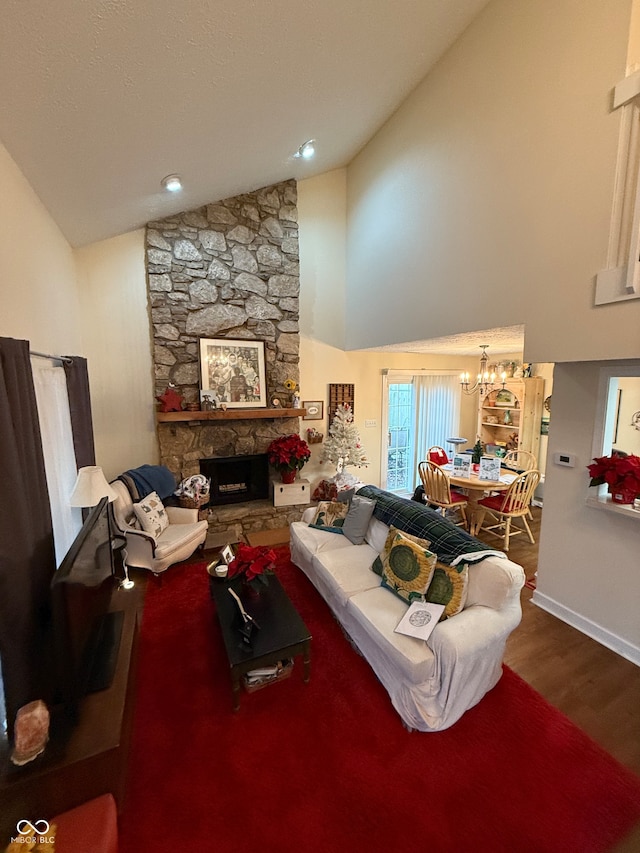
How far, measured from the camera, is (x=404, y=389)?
5.77m

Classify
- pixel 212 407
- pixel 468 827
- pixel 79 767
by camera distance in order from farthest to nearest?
pixel 212 407 → pixel 468 827 → pixel 79 767

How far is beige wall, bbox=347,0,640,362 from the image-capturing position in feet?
6.52

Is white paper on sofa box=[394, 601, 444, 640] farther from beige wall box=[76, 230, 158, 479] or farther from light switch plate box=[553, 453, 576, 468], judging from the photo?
beige wall box=[76, 230, 158, 479]

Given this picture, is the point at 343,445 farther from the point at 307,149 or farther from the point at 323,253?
the point at 307,149

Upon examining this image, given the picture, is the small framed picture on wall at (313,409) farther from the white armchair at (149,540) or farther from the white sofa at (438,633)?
the white sofa at (438,633)

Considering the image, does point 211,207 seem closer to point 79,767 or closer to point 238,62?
point 238,62

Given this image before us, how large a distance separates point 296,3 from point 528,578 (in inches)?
175

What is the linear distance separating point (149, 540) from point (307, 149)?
13.2 feet

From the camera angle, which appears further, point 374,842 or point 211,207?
point 211,207

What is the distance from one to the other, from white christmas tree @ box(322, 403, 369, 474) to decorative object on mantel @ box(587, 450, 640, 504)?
275 centimetres

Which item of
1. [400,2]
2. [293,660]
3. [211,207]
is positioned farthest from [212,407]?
[400,2]

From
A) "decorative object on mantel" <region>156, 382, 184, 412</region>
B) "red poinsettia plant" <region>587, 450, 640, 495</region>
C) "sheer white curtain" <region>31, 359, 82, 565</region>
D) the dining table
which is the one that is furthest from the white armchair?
"red poinsettia plant" <region>587, 450, 640, 495</region>

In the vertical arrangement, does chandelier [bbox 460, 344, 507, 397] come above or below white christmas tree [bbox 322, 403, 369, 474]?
above

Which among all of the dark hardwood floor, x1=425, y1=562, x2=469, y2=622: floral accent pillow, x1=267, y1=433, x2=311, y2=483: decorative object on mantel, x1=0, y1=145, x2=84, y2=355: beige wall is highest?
x1=0, y1=145, x2=84, y2=355: beige wall
